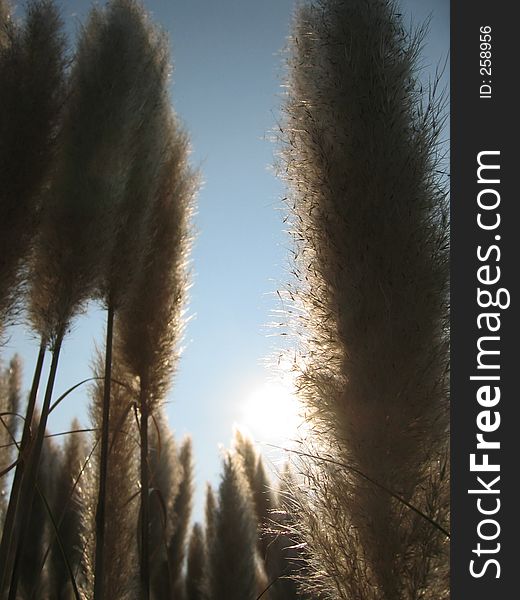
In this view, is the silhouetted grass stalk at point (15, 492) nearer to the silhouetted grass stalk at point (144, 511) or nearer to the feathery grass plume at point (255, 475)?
the silhouetted grass stalk at point (144, 511)

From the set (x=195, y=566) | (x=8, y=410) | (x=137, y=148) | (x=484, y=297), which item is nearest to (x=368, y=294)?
(x=484, y=297)

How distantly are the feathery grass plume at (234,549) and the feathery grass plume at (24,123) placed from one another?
330 cm

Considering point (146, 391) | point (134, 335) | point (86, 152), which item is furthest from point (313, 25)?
point (146, 391)

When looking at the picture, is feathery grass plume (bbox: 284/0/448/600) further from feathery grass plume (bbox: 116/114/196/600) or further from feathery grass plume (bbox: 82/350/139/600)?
feathery grass plume (bbox: 82/350/139/600)

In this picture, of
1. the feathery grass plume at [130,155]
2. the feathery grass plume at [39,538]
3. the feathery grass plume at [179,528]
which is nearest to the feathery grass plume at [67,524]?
the feathery grass plume at [39,538]

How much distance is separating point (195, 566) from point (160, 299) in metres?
5.43

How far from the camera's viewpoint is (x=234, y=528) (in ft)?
15.9

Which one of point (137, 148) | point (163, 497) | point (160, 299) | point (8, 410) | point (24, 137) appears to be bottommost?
point (163, 497)

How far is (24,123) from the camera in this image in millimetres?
2188

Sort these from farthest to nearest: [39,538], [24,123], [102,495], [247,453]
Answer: [247,453]
[39,538]
[102,495]
[24,123]

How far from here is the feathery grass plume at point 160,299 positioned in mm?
2641

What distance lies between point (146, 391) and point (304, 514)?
121cm

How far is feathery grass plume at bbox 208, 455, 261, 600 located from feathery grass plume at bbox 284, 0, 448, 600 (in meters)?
3.18

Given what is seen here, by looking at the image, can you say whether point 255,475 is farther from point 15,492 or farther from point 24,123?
point 24,123
